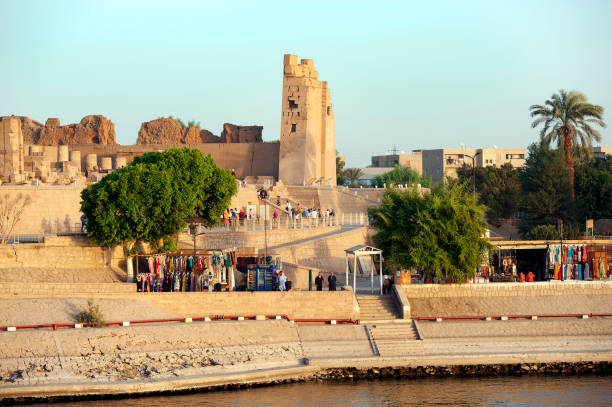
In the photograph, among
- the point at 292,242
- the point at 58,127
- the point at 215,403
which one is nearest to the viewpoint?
the point at 215,403

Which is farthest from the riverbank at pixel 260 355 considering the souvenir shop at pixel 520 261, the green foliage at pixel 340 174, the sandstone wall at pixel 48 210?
the green foliage at pixel 340 174

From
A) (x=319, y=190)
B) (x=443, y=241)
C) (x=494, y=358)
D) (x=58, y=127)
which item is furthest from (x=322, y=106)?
(x=494, y=358)

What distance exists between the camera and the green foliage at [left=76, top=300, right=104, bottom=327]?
85.7ft

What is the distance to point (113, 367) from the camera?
79.6 feet

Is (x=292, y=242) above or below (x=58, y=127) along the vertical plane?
below

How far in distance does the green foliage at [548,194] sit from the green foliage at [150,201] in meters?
21.7

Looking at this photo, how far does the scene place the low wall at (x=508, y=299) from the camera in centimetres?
2995

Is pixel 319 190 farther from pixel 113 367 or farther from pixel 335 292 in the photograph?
pixel 113 367

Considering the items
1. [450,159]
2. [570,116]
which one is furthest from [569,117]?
[450,159]

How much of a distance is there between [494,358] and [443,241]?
5.20 m

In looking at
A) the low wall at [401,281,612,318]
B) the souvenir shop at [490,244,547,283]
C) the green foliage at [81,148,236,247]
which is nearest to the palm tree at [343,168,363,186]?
the souvenir shop at [490,244,547,283]

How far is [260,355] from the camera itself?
25.8m

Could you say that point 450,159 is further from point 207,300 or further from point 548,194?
point 207,300

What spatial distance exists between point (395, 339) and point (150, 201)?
918 centimetres
